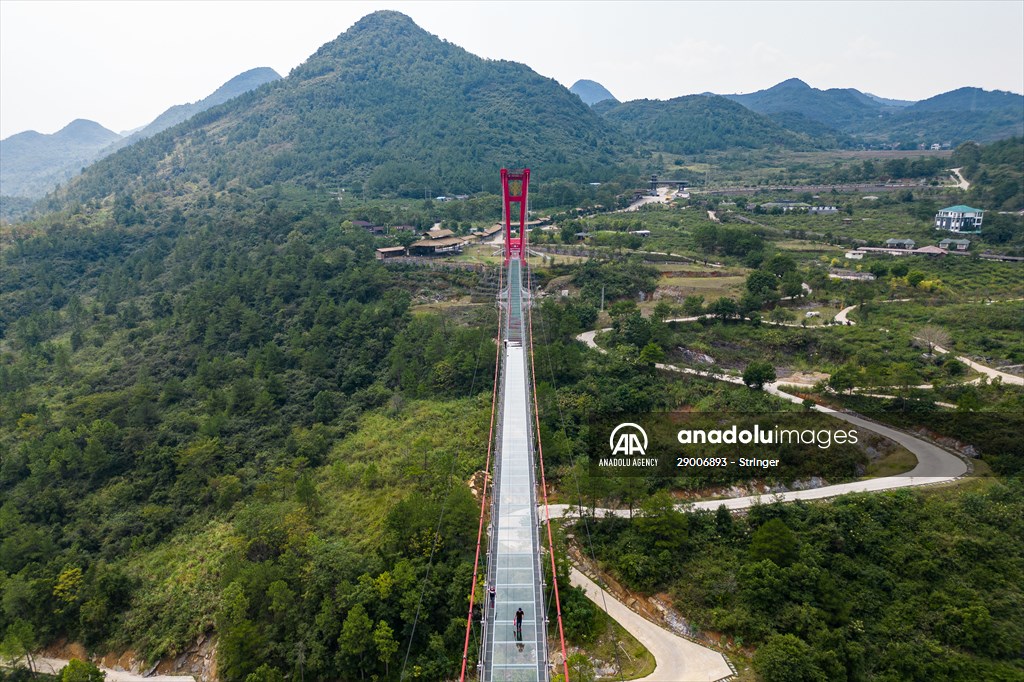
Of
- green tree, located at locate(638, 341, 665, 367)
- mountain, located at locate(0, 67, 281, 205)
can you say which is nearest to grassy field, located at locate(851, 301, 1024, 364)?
green tree, located at locate(638, 341, 665, 367)

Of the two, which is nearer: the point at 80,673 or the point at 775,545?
the point at 775,545

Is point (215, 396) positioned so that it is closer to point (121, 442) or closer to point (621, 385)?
point (121, 442)

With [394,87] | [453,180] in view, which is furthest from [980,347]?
[394,87]

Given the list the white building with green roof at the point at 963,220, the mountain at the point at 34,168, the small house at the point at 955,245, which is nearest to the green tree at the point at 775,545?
the small house at the point at 955,245

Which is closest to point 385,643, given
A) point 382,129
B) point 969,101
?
point 382,129

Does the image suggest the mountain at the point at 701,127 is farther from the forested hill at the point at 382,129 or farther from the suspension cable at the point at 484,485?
the suspension cable at the point at 484,485

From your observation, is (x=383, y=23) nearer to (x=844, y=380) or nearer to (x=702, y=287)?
(x=702, y=287)

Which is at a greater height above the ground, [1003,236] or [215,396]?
[1003,236]

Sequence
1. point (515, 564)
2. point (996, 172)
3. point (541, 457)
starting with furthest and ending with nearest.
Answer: point (996, 172) → point (541, 457) → point (515, 564)
